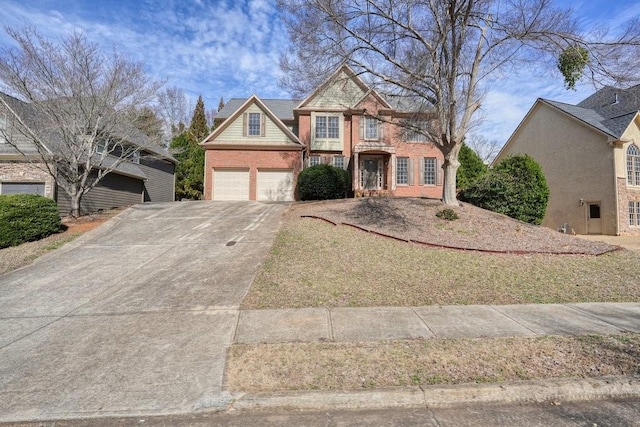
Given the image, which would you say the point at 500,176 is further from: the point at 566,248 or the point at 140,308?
the point at 140,308

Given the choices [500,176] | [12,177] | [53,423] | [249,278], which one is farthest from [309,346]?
[12,177]

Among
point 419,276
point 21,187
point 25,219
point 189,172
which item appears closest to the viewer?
point 419,276

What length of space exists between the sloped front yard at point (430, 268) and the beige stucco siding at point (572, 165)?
11934 millimetres

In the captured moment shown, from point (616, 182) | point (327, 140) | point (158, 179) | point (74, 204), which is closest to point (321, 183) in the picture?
point (327, 140)

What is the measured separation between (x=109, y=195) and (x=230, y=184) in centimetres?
664

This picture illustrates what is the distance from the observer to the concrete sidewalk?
4.70 meters

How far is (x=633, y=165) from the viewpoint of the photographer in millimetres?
19891

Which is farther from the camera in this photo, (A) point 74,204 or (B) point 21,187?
(B) point 21,187

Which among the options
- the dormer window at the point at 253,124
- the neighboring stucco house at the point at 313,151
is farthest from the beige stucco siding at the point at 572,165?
the dormer window at the point at 253,124

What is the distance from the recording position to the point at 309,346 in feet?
14.1

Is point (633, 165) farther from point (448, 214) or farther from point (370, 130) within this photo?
point (448, 214)

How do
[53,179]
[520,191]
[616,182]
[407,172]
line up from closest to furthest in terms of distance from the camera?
[520,191] → [53,179] → [616,182] → [407,172]

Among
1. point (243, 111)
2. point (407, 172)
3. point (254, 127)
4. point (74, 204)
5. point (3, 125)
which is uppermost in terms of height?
point (243, 111)

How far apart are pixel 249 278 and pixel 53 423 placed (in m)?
4.24
